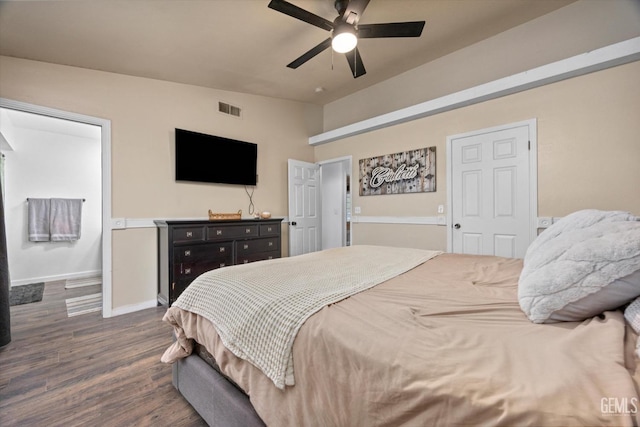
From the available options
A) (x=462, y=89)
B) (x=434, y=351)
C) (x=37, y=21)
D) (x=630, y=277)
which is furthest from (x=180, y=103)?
(x=630, y=277)

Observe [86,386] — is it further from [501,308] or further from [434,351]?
[501,308]

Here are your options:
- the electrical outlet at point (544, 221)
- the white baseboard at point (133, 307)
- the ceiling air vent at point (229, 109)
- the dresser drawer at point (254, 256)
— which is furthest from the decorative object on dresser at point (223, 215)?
the electrical outlet at point (544, 221)

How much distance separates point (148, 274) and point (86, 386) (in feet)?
5.47

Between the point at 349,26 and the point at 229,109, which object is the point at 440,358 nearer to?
the point at 349,26

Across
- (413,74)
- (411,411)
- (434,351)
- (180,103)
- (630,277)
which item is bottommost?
A: (411,411)

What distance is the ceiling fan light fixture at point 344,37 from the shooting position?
84.7 inches

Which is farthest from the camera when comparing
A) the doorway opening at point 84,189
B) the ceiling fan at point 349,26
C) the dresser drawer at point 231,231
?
the dresser drawer at point 231,231

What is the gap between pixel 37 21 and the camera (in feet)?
7.02

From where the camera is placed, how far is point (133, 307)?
3.12 metres

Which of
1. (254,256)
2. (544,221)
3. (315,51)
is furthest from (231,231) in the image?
(544,221)

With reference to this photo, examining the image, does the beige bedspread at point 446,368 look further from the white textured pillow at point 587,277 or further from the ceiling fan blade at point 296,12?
the ceiling fan blade at point 296,12

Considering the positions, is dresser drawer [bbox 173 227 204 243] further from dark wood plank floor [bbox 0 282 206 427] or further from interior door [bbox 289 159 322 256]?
interior door [bbox 289 159 322 256]

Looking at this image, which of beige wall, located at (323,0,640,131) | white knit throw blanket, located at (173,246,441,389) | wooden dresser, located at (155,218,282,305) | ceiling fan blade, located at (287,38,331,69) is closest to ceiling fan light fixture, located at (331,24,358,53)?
ceiling fan blade, located at (287,38,331,69)

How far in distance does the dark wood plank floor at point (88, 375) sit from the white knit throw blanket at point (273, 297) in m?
0.70
